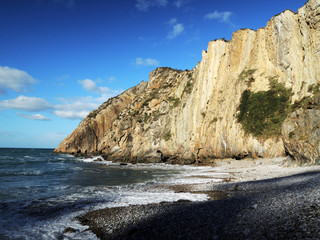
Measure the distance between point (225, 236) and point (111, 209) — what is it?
26.0ft

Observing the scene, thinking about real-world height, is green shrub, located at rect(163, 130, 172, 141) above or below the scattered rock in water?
above

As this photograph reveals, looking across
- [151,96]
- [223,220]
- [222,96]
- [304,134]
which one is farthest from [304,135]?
[151,96]

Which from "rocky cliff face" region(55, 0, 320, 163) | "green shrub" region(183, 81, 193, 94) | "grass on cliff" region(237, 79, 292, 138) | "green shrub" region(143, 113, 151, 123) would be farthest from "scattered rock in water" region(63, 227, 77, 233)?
"green shrub" region(143, 113, 151, 123)

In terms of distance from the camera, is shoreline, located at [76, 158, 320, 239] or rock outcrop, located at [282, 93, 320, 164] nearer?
shoreline, located at [76, 158, 320, 239]

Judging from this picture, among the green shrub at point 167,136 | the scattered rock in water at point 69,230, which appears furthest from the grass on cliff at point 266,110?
the scattered rock in water at point 69,230

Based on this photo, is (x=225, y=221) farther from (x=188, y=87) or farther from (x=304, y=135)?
(x=188, y=87)

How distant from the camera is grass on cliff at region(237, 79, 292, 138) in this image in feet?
109

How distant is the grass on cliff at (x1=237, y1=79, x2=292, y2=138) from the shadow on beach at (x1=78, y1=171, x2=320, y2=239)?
24.8m

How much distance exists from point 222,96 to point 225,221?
38.8 metres

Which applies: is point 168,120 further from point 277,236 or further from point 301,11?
point 277,236

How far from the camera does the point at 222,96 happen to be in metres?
44.6

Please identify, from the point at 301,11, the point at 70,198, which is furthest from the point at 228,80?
the point at 70,198

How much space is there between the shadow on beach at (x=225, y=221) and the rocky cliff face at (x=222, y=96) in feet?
81.2

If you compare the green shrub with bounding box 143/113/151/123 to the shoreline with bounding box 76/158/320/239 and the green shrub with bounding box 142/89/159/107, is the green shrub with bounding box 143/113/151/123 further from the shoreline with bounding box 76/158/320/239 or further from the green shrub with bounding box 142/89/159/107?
the shoreline with bounding box 76/158/320/239
